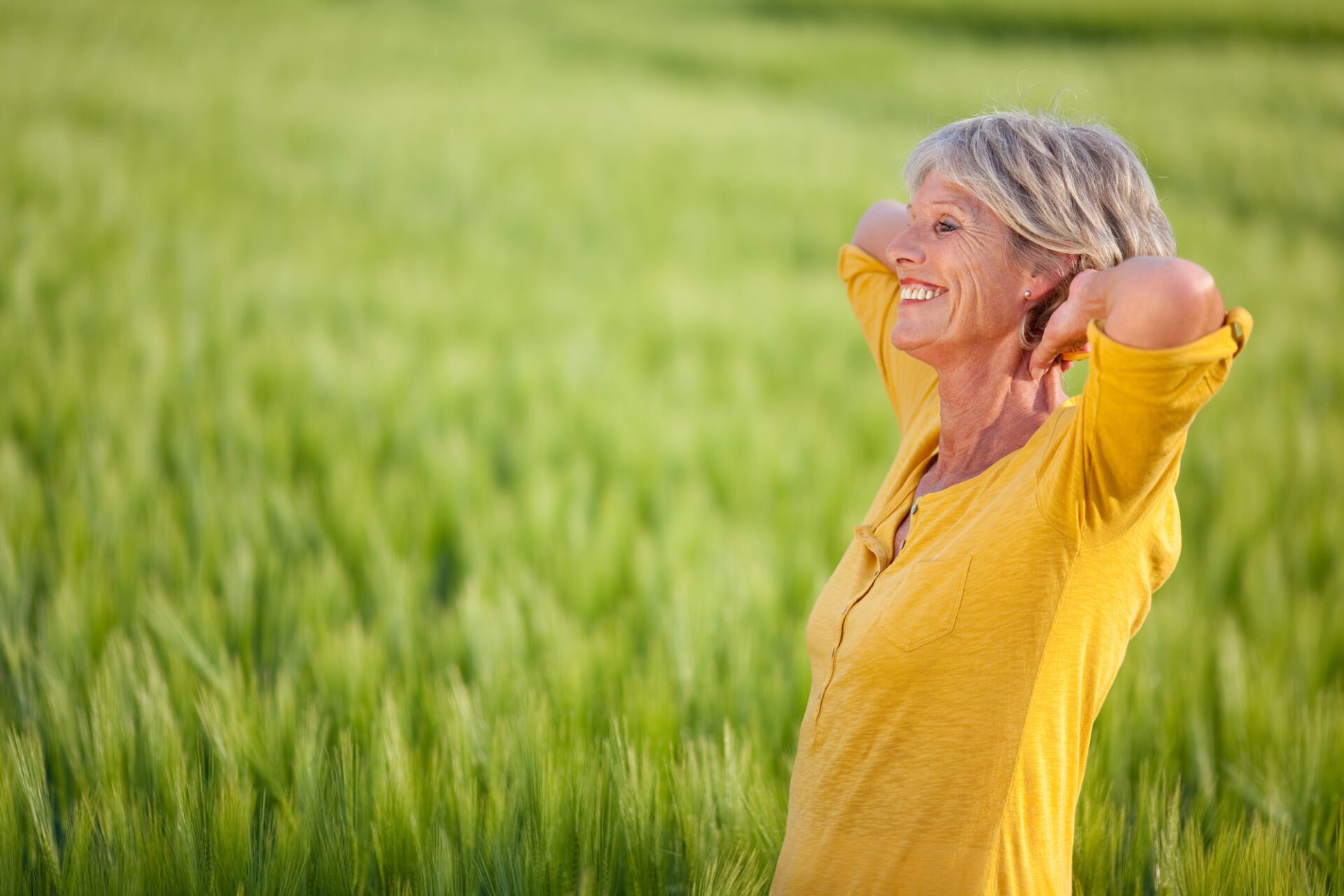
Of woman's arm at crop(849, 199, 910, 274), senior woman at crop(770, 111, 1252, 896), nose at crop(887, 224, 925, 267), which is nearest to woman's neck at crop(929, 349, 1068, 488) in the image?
senior woman at crop(770, 111, 1252, 896)

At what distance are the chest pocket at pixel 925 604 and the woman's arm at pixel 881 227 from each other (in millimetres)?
507

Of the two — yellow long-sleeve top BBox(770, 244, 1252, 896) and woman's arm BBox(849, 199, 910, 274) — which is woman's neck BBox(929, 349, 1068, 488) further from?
woman's arm BBox(849, 199, 910, 274)

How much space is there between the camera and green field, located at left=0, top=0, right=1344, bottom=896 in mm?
1264

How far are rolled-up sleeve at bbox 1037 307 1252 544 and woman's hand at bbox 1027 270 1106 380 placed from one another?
40 mm

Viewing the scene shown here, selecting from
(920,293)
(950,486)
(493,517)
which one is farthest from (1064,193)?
(493,517)

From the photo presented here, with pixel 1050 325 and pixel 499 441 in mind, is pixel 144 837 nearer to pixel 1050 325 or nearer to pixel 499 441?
pixel 1050 325

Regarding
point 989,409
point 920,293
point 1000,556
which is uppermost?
point 920,293

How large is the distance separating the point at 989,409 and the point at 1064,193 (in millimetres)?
214

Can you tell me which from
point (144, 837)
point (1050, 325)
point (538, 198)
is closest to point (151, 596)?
point (144, 837)

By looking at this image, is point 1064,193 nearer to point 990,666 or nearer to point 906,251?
point 906,251

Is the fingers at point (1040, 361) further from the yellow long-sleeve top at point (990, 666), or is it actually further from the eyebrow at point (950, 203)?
the eyebrow at point (950, 203)

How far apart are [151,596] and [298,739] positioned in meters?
0.63

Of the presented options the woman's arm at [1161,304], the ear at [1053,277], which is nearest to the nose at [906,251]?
the ear at [1053,277]

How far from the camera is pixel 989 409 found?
962 mm
